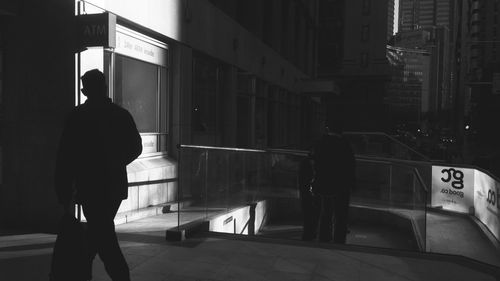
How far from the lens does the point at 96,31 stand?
6812 millimetres

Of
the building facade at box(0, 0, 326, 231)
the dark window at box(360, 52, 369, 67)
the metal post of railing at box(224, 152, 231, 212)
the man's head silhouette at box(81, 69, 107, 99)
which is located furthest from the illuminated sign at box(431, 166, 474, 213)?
the dark window at box(360, 52, 369, 67)

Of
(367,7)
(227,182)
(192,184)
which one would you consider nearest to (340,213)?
(192,184)

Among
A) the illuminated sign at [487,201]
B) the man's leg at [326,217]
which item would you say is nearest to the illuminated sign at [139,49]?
the man's leg at [326,217]

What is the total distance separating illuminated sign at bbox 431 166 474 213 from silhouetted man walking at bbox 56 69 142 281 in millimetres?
9980

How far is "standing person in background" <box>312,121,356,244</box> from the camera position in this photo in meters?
7.11

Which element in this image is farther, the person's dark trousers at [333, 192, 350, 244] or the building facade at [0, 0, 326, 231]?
the person's dark trousers at [333, 192, 350, 244]

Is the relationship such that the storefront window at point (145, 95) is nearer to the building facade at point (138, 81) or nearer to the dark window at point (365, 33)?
the building facade at point (138, 81)

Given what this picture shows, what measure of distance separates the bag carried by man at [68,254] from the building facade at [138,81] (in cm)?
338

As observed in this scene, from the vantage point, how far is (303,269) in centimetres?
539

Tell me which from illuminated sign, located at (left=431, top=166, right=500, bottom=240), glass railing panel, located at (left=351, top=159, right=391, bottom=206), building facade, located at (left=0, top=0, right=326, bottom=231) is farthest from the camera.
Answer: glass railing panel, located at (left=351, top=159, right=391, bottom=206)

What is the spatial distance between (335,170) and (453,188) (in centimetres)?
648

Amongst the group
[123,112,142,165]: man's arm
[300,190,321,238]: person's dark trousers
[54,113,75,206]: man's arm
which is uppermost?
[123,112,142,165]: man's arm

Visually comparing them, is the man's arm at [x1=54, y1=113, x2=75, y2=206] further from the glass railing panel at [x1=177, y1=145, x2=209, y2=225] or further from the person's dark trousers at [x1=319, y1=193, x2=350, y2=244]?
the person's dark trousers at [x1=319, y1=193, x2=350, y2=244]

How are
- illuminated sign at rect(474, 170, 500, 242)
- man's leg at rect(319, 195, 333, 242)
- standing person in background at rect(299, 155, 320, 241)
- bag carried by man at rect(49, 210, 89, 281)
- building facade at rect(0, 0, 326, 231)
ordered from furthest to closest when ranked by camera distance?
standing person in background at rect(299, 155, 320, 241), illuminated sign at rect(474, 170, 500, 242), man's leg at rect(319, 195, 333, 242), building facade at rect(0, 0, 326, 231), bag carried by man at rect(49, 210, 89, 281)
